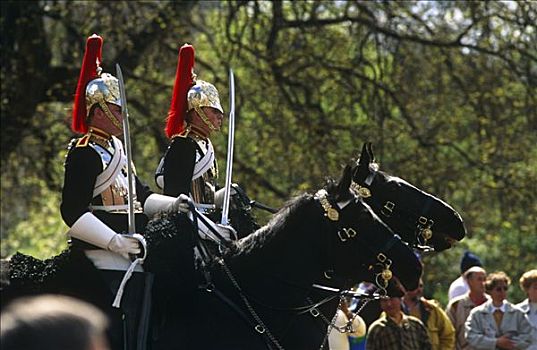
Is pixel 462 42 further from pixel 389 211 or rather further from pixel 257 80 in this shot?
pixel 389 211

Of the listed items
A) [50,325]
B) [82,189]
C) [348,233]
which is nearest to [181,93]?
[82,189]

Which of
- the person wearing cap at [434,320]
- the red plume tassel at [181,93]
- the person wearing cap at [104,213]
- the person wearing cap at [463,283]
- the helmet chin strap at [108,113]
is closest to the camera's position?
the person wearing cap at [104,213]

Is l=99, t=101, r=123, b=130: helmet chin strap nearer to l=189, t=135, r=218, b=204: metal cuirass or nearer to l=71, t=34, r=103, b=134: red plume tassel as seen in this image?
l=71, t=34, r=103, b=134: red plume tassel

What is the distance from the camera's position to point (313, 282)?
727 centimetres

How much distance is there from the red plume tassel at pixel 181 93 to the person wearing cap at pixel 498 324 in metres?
3.57

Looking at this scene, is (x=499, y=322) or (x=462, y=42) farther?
(x=462, y=42)

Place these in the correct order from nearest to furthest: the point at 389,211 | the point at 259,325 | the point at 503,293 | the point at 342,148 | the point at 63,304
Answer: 1. the point at 63,304
2. the point at 259,325
3. the point at 389,211
4. the point at 503,293
5. the point at 342,148

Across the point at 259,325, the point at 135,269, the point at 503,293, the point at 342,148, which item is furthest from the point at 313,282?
the point at 342,148

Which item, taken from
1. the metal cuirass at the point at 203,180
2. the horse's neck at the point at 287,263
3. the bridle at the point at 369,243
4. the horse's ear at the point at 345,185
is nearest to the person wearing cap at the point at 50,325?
the horse's neck at the point at 287,263

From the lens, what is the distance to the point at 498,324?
1076cm

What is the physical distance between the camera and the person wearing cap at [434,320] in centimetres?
1098

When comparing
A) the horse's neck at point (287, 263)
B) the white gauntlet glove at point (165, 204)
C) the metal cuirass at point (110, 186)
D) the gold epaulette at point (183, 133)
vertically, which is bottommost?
the horse's neck at point (287, 263)

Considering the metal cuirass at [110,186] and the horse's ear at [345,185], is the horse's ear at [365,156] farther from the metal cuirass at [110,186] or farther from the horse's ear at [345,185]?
the metal cuirass at [110,186]

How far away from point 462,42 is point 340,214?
10922 millimetres
